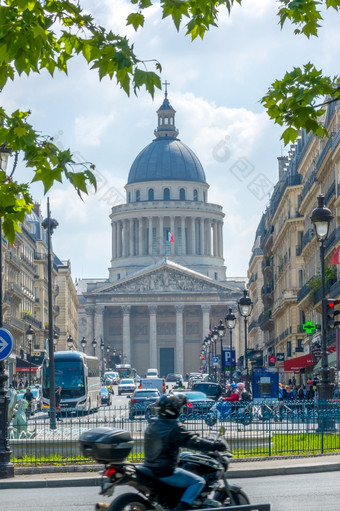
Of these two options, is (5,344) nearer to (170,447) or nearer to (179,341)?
(170,447)

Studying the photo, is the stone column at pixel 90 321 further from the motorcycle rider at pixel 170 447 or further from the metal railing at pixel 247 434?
the motorcycle rider at pixel 170 447

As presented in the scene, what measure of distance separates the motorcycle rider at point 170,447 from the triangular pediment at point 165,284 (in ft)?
565

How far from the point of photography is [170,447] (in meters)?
11.8

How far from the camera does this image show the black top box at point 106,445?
37.0 ft

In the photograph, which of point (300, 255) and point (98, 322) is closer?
point (300, 255)

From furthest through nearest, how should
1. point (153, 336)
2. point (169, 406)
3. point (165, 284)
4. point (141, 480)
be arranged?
point (153, 336) < point (165, 284) < point (169, 406) < point (141, 480)

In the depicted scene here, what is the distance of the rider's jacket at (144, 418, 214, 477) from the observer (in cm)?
1170

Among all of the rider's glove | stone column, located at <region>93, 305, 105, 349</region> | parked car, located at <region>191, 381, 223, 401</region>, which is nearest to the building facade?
parked car, located at <region>191, 381, 223, 401</region>

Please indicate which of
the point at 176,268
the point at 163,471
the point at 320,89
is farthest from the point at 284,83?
the point at 176,268

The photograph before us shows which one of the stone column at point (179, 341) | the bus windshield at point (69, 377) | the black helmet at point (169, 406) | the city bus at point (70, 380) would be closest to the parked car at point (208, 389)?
the city bus at point (70, 380)

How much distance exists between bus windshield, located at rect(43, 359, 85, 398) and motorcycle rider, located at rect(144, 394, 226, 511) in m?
52.3

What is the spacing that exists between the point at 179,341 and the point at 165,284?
943 centimetres

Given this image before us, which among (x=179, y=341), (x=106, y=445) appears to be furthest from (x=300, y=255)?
(x=179, y=341)

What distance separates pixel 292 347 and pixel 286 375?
10128 millimetres
